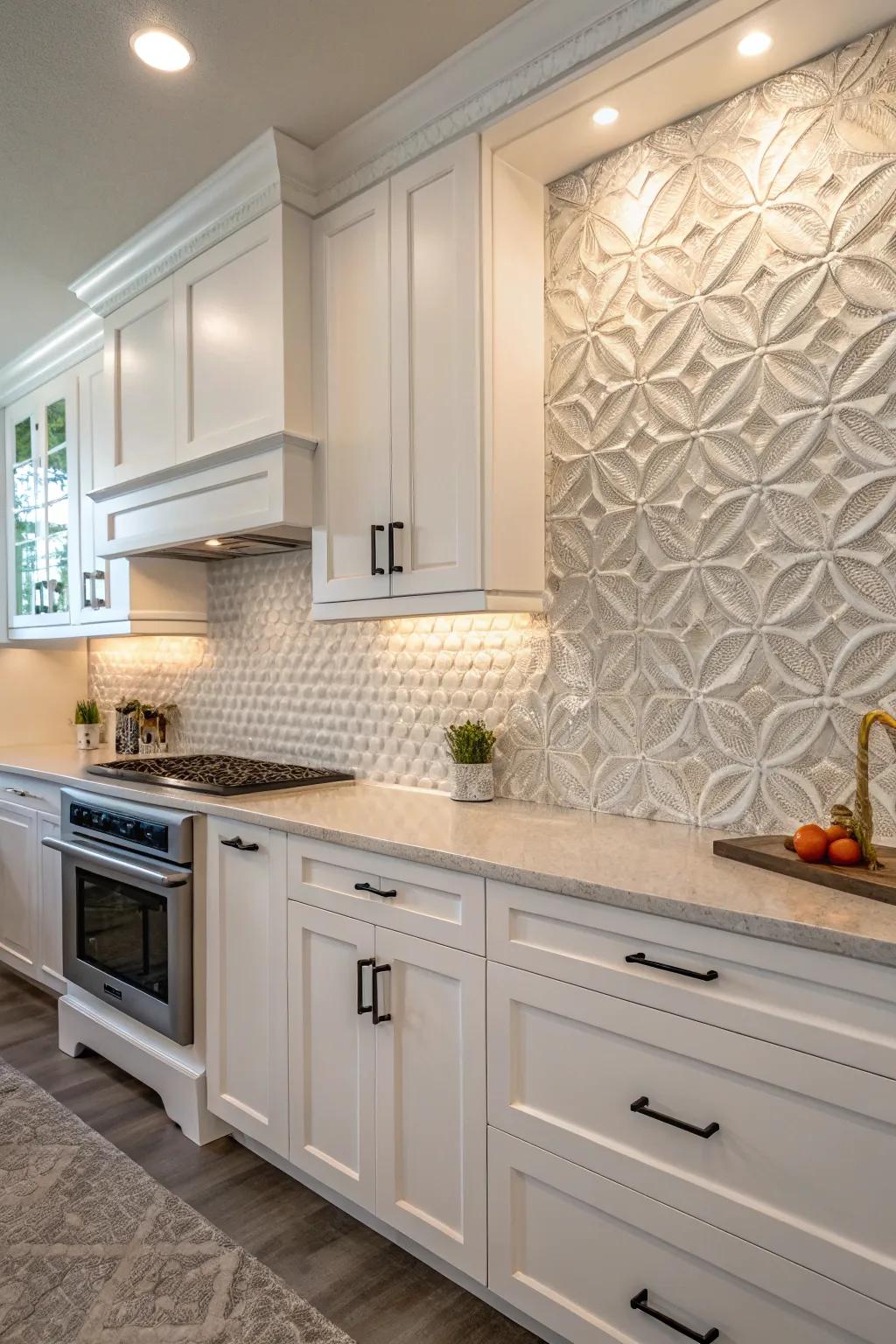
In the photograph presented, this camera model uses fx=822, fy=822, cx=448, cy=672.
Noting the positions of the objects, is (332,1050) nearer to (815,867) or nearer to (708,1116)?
(708,1116)

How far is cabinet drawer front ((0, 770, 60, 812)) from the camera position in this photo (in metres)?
3.18

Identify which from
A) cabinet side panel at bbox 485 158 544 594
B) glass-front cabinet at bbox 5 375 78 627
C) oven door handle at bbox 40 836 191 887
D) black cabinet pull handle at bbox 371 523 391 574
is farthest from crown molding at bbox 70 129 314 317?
oven door handle at bbox 40 836 191 887

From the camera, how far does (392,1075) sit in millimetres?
1796

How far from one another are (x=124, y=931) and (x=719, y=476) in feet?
7.14

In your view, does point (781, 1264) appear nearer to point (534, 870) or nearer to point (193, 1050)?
point (534, 870)

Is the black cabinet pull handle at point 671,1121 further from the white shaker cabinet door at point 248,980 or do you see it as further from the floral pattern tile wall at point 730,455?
the white shaker cabinet door at point 248,980

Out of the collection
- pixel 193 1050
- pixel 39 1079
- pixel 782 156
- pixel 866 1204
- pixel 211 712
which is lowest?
pixel 39 1079

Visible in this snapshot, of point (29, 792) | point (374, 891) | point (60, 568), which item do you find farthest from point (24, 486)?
point (374, 891)

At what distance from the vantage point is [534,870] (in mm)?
1522

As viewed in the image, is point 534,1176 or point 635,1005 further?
point 534,1176

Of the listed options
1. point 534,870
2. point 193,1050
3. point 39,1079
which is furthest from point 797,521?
point 39,1079

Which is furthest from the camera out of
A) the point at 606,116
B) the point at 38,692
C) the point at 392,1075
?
the point at 38,692

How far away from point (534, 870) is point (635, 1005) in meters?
0.28

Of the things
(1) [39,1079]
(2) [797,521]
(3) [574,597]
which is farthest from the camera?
(1) [39,1079]
